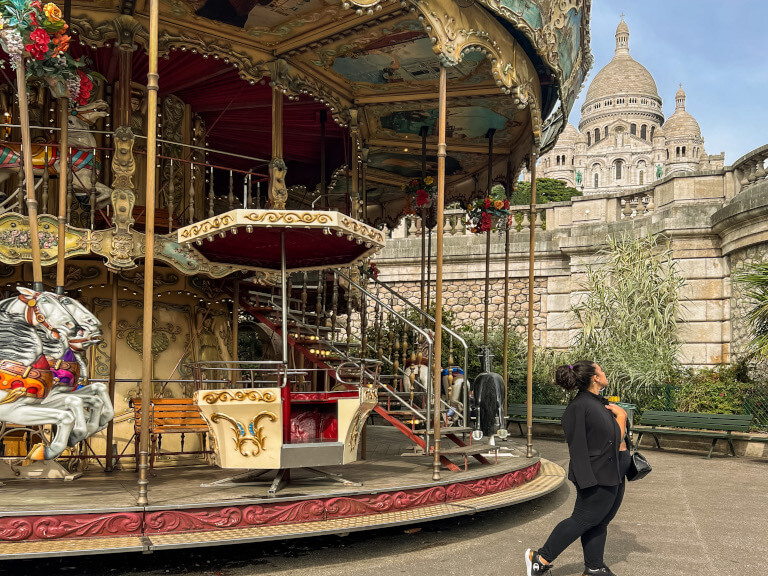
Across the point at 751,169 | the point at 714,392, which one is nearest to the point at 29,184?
the point at 714,392

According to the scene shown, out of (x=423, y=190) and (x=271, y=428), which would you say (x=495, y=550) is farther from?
(x=423, y=190)

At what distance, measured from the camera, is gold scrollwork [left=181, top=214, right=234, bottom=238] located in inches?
297

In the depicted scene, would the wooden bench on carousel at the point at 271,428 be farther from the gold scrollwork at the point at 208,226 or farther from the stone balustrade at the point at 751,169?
the stone balustrade at the point at 751,169

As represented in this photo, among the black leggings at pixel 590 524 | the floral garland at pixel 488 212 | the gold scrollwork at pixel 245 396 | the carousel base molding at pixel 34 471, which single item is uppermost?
the floral garland at pixel 488 212

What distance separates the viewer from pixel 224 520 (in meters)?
6.48

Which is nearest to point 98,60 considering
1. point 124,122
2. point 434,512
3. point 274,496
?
point 124,122

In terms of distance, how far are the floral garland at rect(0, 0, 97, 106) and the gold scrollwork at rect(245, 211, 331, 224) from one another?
2.52 meters

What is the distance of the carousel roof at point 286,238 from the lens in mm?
7527

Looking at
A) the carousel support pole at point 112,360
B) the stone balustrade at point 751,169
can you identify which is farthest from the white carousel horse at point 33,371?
the stone balustrade at point 751,169

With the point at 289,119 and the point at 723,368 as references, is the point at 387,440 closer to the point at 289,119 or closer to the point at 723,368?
the point at 289,119

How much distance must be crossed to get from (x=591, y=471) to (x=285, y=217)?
3.79 metres

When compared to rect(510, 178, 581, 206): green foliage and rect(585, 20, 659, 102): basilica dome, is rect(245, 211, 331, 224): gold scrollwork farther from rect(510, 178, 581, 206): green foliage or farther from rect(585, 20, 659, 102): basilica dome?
rect(585, 20, 659, 102): basilica dome

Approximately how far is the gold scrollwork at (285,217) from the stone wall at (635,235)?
12682 millimetres

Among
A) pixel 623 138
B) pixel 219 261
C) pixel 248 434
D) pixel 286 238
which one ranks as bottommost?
pixel 248 434
